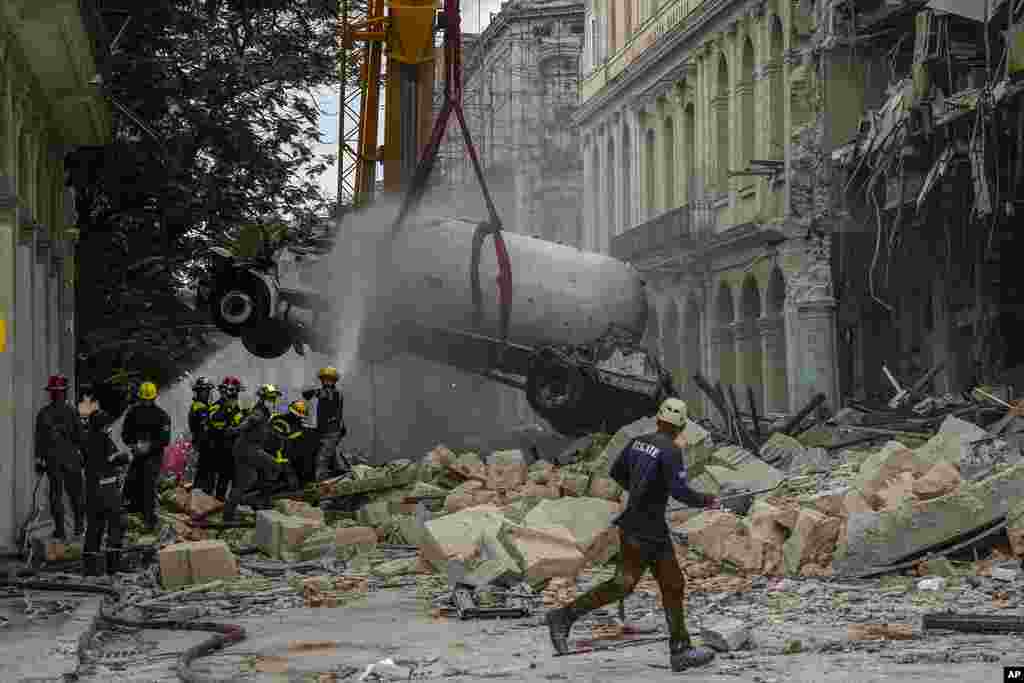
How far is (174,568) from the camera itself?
51.2 ft

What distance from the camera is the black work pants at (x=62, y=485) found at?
56.4ft

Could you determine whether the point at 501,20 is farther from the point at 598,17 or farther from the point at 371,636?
the point at 371,636

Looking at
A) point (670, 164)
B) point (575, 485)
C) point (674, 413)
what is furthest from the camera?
point (670, 164)

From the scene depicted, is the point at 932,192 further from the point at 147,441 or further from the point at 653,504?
the point at 653,504

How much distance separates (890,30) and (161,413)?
16474mm

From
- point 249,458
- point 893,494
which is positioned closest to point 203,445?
point 249,458

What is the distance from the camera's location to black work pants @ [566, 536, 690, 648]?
10.6 metres

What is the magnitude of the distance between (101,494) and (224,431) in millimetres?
7081

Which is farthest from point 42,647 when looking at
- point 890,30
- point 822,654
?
point 890,30

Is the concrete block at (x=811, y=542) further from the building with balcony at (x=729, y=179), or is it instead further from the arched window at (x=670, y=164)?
the arched window at (x=670, y=164)

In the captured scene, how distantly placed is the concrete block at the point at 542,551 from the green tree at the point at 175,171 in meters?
11.2

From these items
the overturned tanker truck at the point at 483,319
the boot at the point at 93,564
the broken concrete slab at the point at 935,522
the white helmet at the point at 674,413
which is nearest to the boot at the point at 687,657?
the white helmet at the point at 674,413

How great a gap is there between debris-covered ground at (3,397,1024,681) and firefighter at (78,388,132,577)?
36 cm

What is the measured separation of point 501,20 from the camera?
227 feet
